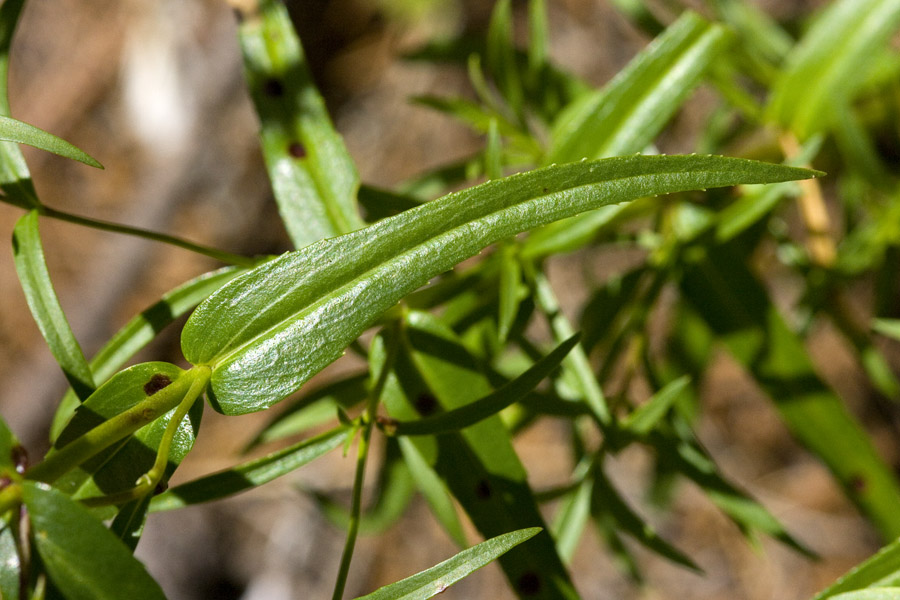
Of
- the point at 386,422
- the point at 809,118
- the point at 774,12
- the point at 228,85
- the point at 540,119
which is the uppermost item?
the point at 228,85

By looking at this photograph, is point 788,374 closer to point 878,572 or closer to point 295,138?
point 878,572

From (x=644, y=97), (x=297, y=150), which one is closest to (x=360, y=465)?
(x=297, y=150)

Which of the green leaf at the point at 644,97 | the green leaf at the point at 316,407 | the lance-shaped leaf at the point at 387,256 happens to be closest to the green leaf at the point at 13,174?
the lance-shaped leaf at the point at 387,256

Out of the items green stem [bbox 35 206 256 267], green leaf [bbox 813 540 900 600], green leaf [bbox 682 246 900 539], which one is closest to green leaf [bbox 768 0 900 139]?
green leaf [bbox 682 246 900 539]

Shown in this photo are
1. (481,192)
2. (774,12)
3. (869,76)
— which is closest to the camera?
(481,192)

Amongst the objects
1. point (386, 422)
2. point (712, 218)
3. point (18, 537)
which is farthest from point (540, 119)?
point (18, 537)

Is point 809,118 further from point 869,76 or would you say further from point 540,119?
point 540,119

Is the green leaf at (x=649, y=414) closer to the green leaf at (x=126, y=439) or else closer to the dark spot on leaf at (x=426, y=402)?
the dark spot on leaf at (x=426, y=402)

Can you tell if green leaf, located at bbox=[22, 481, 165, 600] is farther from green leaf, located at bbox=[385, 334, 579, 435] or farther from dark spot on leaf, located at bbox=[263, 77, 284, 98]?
dark spot on leaf, located at bbox=[263, 77, 284, 98]
